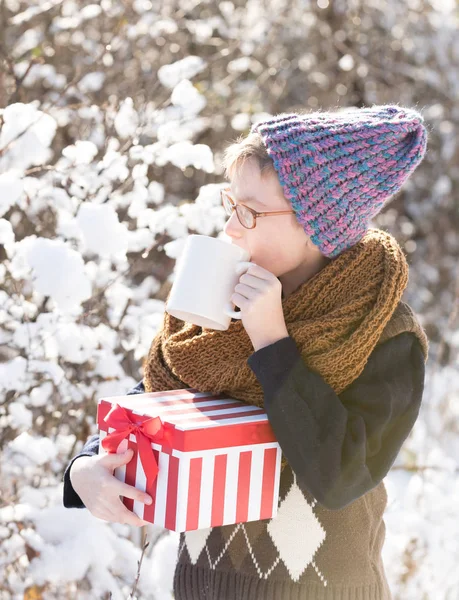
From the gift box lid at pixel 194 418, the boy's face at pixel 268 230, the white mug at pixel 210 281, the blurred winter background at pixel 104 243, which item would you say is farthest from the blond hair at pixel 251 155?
the blurred winter background at pixel 104 243

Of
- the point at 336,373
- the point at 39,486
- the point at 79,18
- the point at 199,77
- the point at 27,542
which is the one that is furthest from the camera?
the point at 199,77

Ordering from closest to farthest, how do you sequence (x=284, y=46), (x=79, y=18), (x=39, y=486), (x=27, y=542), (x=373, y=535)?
(x=373, y=535) → (x=27, y=542) → (x=39, y=486) → (x=79, y=18) → (x=284, y=46)

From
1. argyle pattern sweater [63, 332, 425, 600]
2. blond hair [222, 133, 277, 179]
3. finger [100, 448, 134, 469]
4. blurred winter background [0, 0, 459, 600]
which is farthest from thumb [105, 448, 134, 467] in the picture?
blond hair [222, 133, 277, 179]

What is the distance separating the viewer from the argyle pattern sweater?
52.2 inches

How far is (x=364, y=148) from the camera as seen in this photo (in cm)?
144

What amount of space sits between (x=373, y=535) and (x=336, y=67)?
4.29m

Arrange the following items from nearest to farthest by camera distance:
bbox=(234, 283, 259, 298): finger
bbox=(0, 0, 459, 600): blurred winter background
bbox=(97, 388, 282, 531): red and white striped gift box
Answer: bbox=(97, 388, 282, 531): red and white striped gift box → bbox=(234, 283, 259, 298): finger → bbox=(0, 0, 459, 600): blurred winter background

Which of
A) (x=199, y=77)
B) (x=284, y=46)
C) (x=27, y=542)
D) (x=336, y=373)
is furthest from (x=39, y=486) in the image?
(x=284, y=46)

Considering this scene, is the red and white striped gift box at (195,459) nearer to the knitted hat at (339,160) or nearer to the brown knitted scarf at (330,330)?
the brown knitted scarf at (330,330)

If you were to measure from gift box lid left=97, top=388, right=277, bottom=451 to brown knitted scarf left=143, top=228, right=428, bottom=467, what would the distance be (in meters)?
0.05

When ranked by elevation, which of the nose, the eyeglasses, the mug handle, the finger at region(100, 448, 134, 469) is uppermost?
the eyeglasses

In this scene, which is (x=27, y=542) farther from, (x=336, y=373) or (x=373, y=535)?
(x=336, y=373)

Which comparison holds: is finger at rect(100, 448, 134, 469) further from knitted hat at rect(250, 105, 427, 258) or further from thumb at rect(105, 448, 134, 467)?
knitted hat at rect(250, 105, 427, 258)

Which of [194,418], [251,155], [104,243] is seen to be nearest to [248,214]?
[251,155]
